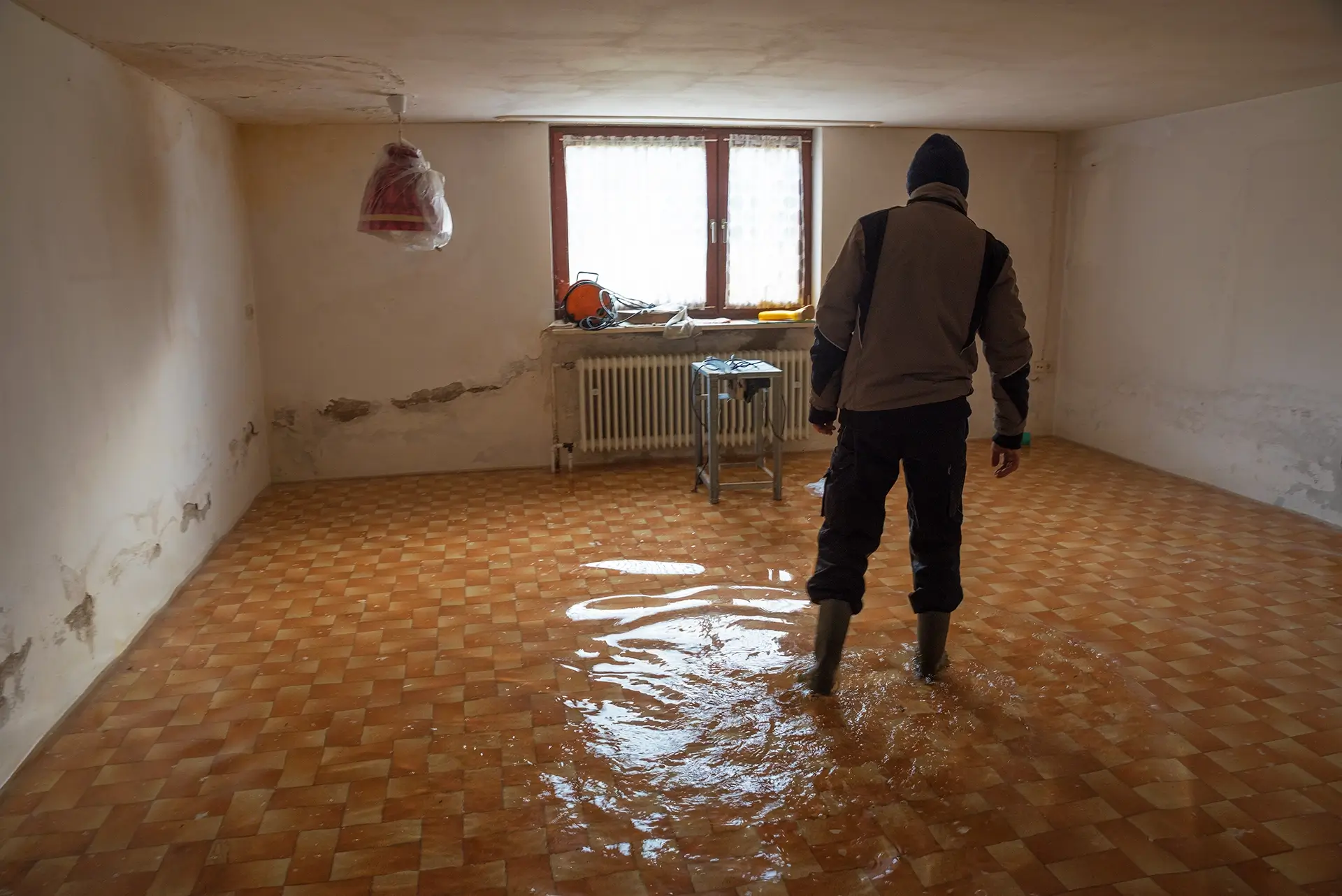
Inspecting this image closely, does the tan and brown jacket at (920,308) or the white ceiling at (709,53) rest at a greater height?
the white ceiling at (709,53)

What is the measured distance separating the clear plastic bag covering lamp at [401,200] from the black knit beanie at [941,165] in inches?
95.7

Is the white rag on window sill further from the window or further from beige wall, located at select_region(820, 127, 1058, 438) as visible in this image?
beige wall, located at select_region(820, 127, 1058, 438)

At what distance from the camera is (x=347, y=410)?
5109 mm

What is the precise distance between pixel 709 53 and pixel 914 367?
5.35 ft

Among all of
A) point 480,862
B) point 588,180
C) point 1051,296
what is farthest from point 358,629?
point 1051,296

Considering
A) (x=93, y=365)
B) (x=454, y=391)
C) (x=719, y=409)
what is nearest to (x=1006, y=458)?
(x=719, y=409)

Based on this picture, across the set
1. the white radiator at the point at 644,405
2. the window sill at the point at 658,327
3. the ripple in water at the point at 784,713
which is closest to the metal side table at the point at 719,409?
the white radiator at the point at 644,405

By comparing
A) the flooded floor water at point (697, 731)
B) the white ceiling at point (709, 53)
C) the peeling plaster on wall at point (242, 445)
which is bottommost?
the flooded floor water at point (697, 731)

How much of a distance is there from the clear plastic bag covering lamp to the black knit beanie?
95.7 inches

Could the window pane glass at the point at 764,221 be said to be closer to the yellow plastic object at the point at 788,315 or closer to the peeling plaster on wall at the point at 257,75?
the yellow plastic object at the point at 788,315

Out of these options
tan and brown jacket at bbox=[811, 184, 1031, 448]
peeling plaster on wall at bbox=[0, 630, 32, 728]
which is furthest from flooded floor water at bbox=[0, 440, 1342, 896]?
tan and brown jacket at bbox=[811, 184, 1031, 448]

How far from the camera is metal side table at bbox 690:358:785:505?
4.49m

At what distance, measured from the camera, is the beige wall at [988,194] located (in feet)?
17.8

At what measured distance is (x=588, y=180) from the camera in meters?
5.23
